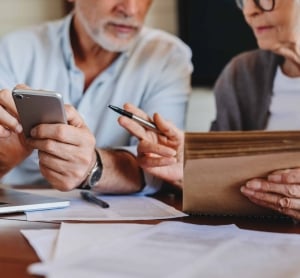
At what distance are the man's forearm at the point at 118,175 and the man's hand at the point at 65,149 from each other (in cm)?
7

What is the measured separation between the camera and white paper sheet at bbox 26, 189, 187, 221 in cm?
99

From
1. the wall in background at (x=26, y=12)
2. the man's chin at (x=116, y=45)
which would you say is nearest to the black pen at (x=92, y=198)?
the man's chin at (x=116, y=45)

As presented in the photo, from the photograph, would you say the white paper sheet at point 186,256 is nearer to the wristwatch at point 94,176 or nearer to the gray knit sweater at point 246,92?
the wristwatch at point 94,176

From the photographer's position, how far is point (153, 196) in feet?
4.25

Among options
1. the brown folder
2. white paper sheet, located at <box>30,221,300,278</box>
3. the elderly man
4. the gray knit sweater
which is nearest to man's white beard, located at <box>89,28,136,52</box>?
the elderly man

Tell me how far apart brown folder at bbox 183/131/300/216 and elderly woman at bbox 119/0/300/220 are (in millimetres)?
24

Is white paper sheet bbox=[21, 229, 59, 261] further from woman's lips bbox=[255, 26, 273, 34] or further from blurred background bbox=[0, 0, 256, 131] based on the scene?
blurred background bbox=[0, 0, 256, 131]

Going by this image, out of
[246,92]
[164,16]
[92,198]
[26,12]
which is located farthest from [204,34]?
[92,198]

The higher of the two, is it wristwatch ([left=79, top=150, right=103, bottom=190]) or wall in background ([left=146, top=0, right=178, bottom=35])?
wall in background ([left=146, top=0, right=178, bottom=35])

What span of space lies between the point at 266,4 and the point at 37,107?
639mm

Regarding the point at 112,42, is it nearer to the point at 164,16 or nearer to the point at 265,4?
the point at 265,4

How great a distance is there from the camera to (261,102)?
1.62 metres

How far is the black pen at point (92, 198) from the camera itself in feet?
3.64

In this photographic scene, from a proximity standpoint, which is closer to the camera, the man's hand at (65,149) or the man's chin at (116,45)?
the man's hand at (65,149)
